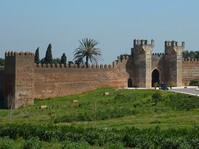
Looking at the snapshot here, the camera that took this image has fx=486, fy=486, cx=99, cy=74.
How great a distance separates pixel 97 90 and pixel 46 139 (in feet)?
65.6

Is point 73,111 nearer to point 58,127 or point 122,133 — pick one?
point 58,127

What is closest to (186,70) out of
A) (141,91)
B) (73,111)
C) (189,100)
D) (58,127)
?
(141,91)

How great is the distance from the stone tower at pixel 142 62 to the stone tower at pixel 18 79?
12.3 m

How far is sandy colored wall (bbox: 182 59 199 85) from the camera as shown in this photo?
5216 cm

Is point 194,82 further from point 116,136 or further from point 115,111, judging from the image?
point 116,136

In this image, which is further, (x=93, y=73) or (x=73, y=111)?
(x=93, y=73)

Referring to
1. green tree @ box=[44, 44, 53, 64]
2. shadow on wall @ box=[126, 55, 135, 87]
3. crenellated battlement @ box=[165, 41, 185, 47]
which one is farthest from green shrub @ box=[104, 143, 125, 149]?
green tree @ box=[44, 44, 53, 64]

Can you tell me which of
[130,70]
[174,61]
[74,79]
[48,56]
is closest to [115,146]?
[74,79]

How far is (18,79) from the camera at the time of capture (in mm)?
40719

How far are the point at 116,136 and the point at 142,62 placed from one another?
25826 millimetres

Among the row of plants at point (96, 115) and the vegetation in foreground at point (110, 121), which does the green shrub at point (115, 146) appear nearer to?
the vegetation in foreground at point (110, 121)

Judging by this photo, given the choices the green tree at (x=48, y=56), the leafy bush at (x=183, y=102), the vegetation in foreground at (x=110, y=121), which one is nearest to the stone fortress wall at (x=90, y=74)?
the vegetation in foreground at (x=110, y=121)

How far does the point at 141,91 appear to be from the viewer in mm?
44219

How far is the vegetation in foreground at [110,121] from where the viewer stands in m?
23.8
